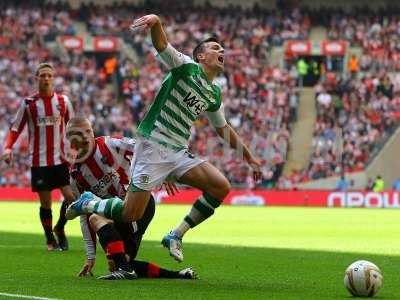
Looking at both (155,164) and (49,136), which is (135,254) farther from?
(49,136)

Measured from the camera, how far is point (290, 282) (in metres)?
9.54

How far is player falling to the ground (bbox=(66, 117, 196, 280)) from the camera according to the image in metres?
9.66

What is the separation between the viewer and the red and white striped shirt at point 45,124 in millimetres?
13891

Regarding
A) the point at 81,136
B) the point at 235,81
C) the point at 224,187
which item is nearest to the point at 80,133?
the point at 81,136

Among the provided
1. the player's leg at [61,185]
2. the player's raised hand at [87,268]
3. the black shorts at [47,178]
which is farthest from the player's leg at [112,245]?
the black shorts at [47,178]

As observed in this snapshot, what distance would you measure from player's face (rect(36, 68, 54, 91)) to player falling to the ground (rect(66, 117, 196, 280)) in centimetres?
369

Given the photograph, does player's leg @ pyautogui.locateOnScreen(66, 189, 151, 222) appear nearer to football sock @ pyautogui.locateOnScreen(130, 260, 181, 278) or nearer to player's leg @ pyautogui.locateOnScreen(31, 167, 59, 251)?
football sock @ pyautogui.locateOnScreen(130, 260, 181, 278)

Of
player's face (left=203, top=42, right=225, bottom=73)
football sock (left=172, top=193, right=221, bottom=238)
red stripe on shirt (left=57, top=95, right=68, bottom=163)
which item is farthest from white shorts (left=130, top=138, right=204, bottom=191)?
red stripe on shirt (left=57, top=95, right=68, bottom=163)

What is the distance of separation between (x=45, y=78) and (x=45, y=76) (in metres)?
0.06

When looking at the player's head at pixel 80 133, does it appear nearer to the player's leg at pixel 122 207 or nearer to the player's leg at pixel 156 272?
the player's leg at pixel 122 207

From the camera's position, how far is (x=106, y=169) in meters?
9.87

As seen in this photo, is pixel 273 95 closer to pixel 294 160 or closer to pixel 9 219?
pixel 294 160

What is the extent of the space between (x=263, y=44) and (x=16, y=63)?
9828 millimetres

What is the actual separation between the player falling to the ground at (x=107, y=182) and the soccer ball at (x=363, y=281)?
6.29ft
